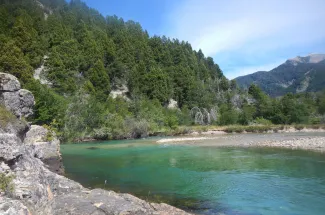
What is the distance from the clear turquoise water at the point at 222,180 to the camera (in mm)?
15078

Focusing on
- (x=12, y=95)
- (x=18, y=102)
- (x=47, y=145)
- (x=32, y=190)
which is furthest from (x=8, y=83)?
(x=32, y=190)

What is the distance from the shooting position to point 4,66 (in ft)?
231

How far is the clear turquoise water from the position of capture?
49.5ft

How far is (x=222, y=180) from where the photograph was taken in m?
20.9

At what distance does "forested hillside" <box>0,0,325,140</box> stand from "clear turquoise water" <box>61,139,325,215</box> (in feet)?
116

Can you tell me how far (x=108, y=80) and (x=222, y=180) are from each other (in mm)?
85464

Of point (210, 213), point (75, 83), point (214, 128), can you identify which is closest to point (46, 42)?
point (75, 83)

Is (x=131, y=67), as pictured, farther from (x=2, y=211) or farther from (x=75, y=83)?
(x=2, y=211)

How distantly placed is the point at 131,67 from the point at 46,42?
111 feet

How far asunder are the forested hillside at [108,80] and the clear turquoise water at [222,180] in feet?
116

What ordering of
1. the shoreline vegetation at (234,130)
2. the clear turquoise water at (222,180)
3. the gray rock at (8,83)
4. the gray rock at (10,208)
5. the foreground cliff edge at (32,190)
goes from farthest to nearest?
the shoreline vegetation at (234,130), the gray rock at (8,83), the clear turquoise water at (222,180), the foreground cliff edge at (32,190), the gray rock at (10,208)

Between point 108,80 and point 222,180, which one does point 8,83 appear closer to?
→ point 222,180

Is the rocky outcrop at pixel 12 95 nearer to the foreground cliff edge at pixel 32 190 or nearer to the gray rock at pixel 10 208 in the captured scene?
the foreground cliff edge at pixel 32 190

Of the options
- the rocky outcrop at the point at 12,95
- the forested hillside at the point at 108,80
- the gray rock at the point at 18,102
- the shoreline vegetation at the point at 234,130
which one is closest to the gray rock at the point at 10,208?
the gray rock at the point at 18,102
